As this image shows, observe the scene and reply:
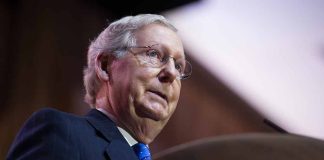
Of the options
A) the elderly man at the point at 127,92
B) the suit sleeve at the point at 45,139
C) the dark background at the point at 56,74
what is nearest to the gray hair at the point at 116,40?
the elderly man at the point at 127,92

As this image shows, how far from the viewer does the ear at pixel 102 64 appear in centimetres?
90

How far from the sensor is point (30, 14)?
5.46 ft

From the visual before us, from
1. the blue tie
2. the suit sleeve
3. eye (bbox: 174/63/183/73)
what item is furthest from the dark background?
the suit sleeve

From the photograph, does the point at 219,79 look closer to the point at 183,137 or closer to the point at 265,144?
the point at 183,137

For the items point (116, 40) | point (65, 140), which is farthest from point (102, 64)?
point (65, 140)

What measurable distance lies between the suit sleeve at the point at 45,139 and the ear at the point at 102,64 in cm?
23

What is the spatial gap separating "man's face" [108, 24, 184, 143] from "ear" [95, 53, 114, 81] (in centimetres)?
1

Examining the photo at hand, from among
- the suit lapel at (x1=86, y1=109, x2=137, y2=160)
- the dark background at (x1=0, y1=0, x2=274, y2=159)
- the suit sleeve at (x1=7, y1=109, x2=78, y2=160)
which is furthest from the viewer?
the dark background at (x1=0, y1=0, x2=274, y2=159)

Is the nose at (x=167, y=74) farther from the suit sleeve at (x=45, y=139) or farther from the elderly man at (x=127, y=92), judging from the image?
the suit sleeve at (x=45, y=139)

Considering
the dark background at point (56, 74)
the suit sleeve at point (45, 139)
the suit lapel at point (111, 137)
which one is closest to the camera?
the suit sleeve at point (45, 139)

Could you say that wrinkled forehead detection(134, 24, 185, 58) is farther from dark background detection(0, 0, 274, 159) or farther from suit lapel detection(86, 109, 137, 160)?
dark background detection(0, 0, 274, 159)

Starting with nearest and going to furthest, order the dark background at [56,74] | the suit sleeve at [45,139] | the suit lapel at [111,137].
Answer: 1. the suit sleeve at [45,139]
2. the suit lapel at [111,137]
3. the dark background at [56,74]

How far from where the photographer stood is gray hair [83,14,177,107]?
89 cm

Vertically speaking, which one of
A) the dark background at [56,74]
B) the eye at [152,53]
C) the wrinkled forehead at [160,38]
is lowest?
the dark background at [56,74]
